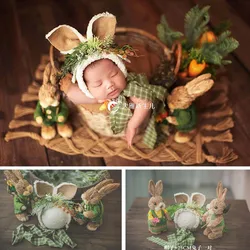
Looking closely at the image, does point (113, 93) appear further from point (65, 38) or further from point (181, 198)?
point (181, 198)

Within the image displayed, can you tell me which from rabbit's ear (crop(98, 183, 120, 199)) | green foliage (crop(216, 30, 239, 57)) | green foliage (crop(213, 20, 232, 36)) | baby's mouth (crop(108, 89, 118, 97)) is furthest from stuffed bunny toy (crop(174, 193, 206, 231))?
green foliage (crop(213, 20, 232, 36))

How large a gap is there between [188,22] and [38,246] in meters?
0.64

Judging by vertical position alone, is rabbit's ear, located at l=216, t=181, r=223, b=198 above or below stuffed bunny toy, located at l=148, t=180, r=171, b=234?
above

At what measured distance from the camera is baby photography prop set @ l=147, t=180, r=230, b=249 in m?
0.89

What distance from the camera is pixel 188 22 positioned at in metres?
1.09

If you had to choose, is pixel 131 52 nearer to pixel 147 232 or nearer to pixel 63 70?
pixel 63 70

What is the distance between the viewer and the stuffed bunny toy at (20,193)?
2.99 feet

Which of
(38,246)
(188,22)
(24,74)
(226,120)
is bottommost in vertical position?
(38,246)

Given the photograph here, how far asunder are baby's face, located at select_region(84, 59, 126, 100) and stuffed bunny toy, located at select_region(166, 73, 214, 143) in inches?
6.9

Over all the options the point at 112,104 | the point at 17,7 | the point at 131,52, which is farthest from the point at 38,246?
the point at 17,7

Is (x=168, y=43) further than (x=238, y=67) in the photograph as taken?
No

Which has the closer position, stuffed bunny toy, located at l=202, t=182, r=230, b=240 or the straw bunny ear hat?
the straw bunny ear hat

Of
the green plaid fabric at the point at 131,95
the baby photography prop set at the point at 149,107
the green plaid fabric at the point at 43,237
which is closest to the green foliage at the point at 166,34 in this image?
the baby photography prop set at the point at 149,107

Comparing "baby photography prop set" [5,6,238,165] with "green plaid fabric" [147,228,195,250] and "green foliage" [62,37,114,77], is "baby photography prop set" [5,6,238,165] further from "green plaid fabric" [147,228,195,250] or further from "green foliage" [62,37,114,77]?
"green plaid fabric" [147,228,195,250]
